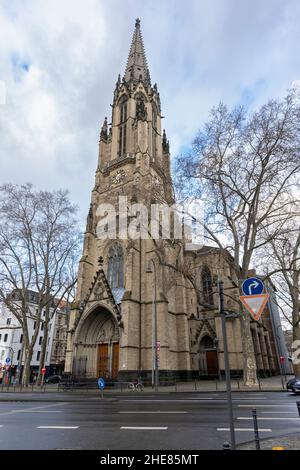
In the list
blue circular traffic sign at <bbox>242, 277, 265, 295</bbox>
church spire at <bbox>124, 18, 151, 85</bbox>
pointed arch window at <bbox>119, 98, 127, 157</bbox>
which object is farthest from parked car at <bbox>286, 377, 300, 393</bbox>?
church spire at <bbox>124, 18, 151, 85</bbox>

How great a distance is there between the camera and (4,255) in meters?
27.9

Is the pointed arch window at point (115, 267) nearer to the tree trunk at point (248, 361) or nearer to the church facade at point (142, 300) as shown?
the church facade at point (142, 300)

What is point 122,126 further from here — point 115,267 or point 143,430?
point 143,430

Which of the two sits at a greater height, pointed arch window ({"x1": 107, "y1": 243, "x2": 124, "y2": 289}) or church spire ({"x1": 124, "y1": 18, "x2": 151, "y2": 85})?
church spire ({"x1": 124, "y1": 18, "x2": 151, "y2": 85})

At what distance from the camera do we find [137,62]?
52500mm

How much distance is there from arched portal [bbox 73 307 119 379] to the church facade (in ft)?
0.28

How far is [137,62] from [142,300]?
44.7m

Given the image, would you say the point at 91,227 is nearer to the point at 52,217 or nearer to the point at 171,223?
the point at 52,217

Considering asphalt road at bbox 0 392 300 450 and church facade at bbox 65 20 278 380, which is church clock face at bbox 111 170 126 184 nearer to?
church facade at bbox 65 20 278 380

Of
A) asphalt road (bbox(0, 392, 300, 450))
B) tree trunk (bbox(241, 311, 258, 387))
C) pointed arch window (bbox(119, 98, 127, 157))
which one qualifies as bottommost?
asphalt road (bbox(0, 392, 300, 450))

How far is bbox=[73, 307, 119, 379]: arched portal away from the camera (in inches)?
1059

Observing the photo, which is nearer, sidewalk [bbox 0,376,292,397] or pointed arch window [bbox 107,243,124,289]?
sidewalk [bbox 0,376,292,397]

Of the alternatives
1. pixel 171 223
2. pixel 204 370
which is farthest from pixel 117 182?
pixel 204 370

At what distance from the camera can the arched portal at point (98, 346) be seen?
88.3 ft
